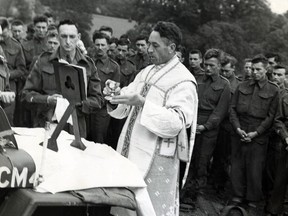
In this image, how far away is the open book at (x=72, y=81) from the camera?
276 centimetres

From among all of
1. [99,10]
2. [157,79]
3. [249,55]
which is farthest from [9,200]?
[99,10]

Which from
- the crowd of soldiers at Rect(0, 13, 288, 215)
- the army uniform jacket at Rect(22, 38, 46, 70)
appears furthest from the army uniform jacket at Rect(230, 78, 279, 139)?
the army uniform jacket at Rect(22, 38, 46, 70)

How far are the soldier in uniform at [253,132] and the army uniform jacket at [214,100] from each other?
0.27 metres

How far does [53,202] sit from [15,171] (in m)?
0.22

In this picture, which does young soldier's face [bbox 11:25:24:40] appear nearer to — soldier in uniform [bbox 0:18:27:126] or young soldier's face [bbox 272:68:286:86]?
soldier in uniform [bbox 0:18:27:126]

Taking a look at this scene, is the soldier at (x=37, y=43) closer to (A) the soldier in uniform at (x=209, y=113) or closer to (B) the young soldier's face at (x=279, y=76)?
(A) the soldier in uniform at (x=209, y=113)

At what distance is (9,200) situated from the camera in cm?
231

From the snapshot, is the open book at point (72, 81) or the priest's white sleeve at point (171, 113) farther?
the priest's white sleeve at point (171, 113)

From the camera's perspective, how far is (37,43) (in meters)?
8.48

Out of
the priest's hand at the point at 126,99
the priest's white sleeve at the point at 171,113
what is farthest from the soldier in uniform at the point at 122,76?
the priest's hand at the point at 126,99

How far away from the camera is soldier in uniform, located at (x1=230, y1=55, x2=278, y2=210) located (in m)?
6.33

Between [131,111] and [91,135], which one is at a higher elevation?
[131,111]

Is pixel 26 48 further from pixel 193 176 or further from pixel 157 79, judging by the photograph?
pixel 157 79

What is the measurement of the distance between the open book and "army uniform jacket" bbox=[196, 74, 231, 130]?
4.07m
